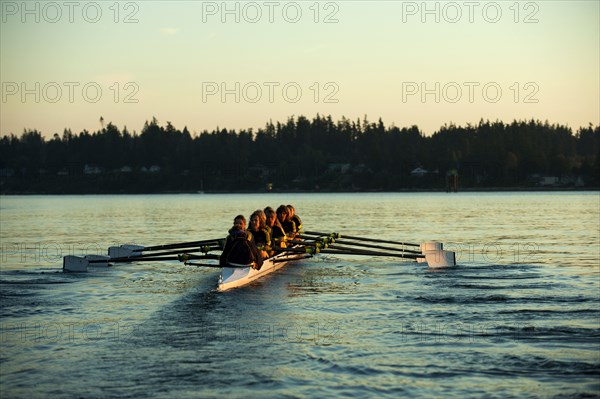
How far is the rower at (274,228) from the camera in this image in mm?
22844

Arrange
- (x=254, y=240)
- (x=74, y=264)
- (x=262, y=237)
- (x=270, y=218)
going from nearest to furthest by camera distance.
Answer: (x=254, y=240) → (x=262, y=237) → (x=270, y=218) → (x=74, y=264)

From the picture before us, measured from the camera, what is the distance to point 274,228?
78.0ft

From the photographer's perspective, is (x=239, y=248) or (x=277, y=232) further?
(x=277, y=232)

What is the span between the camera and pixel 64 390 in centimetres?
1020

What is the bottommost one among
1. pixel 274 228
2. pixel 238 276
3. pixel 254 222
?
pixel 238 276

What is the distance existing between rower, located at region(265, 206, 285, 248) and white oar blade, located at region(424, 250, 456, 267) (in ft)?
14.1

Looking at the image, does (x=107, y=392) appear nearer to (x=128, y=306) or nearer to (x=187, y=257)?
(x=128, y=306)

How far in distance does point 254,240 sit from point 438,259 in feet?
20.9

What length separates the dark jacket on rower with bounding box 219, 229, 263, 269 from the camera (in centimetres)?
1836

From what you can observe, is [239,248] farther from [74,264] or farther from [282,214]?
[282,214]

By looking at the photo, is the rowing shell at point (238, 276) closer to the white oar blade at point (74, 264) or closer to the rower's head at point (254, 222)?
the rower's head at point (254, 222)

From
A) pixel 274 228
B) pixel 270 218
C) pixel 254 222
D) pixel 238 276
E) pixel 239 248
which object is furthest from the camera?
pixel 274 228

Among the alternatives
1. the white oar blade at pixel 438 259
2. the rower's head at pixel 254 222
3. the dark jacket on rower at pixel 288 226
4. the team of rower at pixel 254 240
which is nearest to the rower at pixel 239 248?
the team of rower at pixel 254 240

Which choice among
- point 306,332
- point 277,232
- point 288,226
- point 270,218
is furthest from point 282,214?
point 306,332
